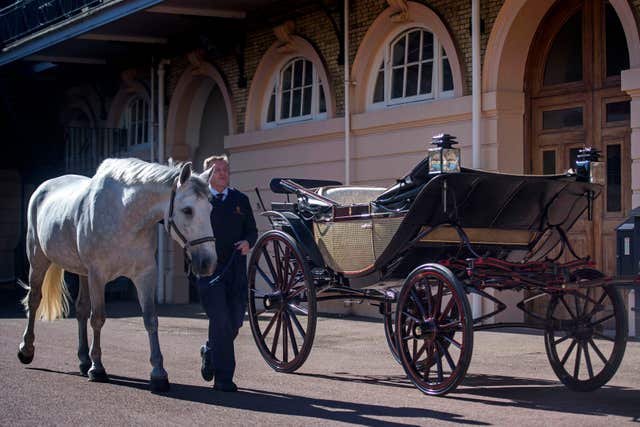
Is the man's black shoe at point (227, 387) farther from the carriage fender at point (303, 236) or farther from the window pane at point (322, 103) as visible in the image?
the window pane at point (322, 103)

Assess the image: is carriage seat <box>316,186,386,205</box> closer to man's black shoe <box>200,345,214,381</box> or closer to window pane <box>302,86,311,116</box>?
man's black shoe <box>200,345,214,381</box>

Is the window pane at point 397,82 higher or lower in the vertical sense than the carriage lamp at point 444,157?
higher

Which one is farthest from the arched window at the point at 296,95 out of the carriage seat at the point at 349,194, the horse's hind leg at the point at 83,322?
the horse's hind leg at the point at 83,322

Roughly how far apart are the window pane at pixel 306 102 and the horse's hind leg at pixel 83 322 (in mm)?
7794

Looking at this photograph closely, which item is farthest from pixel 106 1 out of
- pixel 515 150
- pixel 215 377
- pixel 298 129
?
pixel 215 377

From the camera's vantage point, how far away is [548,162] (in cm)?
1267

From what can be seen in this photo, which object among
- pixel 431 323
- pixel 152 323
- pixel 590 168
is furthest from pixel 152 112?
pixel 431 323

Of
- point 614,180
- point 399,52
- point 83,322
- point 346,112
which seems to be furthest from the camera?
point 346,112

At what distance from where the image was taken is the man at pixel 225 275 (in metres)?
7.90

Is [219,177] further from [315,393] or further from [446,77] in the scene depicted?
[446,77]

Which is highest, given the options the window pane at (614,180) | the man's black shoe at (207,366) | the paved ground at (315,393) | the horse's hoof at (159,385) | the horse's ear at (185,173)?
the window pane at (614,180)

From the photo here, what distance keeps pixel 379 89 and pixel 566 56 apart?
3.19 metres

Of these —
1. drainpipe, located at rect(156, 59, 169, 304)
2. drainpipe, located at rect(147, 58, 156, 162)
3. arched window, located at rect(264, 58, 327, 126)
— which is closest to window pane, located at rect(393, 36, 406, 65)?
arched window, located at rect(264, 58, 327, 126)

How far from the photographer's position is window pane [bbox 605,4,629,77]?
1172cm
